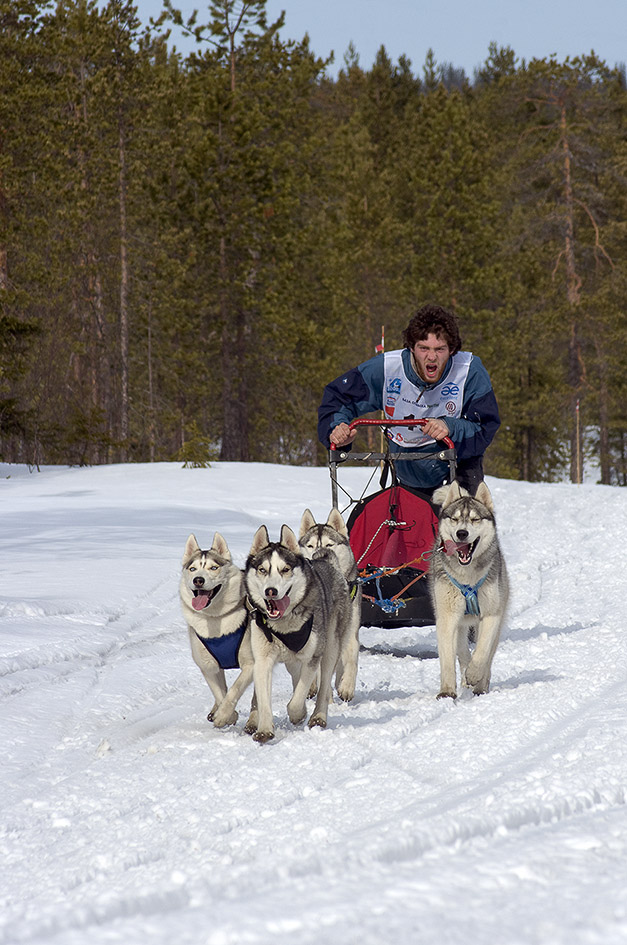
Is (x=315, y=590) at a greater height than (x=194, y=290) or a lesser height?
lesser

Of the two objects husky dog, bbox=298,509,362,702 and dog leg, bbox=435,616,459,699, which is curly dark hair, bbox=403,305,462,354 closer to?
husky dog, bbox=298,509,362,702

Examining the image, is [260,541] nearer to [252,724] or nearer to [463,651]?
[252,724]

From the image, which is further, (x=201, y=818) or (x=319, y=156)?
(x=319, y=156)

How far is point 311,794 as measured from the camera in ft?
10.2

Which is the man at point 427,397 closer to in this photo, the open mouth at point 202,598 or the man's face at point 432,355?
the man's face at point 432,355

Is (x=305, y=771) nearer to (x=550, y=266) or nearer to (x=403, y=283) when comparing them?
(x=403, y=283)

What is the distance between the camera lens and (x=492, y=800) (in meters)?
2.90

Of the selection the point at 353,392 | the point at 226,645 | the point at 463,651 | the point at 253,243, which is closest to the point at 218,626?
the point at 226,645

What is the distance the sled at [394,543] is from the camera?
5.38 m

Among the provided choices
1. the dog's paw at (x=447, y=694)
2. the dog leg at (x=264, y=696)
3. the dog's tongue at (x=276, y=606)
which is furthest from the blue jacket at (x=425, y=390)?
the dog leg at (x=264, y=696)

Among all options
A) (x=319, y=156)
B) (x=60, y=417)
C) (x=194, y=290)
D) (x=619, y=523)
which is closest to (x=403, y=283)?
(x=319, y=156)

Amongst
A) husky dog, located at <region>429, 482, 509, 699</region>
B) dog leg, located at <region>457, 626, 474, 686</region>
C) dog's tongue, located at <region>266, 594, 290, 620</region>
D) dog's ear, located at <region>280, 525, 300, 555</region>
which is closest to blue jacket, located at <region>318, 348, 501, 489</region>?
husky dog, located at <region>429, 482, 509, 699</region>

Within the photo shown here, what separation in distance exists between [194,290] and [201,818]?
21.8 metres

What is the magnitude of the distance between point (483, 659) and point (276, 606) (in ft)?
3.96
